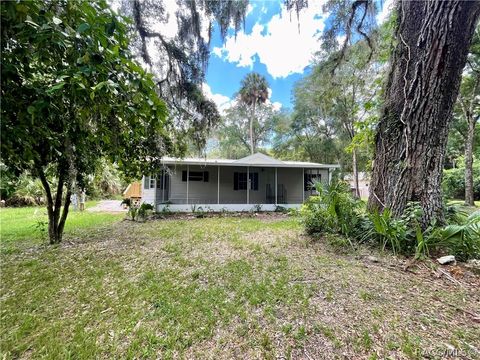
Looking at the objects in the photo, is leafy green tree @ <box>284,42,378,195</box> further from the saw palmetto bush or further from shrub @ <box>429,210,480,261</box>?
shrub @ <box>429,210,480,261</box>

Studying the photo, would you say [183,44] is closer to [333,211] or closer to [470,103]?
[333,211]

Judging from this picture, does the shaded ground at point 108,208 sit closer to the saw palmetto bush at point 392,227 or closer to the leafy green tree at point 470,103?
the saw palmetto bush at point 392,227

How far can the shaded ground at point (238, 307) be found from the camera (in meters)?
1.98

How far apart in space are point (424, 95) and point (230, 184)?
397 inches

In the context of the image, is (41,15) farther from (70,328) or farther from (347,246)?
(347,246)

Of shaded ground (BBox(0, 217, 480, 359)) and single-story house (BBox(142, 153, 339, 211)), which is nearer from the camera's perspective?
shaded ground (BBox(0, 217, 480, 359))

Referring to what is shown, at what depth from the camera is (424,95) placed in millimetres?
3855

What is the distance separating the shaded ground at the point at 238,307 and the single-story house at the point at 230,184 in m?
7.30

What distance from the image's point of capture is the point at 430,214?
380cm

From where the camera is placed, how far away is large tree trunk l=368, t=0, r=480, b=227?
12.1 feet

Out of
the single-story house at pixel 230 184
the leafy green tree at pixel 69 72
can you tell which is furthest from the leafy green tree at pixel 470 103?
the leafy green tree at pixel 69 72

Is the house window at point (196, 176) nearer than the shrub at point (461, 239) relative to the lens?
No

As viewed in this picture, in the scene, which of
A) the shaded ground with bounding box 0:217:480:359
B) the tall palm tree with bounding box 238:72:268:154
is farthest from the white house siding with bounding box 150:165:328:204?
the tall palm tree with bounding box 238:72:268:154

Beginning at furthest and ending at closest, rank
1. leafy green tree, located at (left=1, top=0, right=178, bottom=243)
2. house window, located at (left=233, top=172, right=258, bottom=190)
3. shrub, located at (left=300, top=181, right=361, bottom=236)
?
house window, located at (left=233, top=172, right=258, bottom=190)
shrub, located at (left=300, top=181, right=361, bottom=236)
leafy green tree, located at (left=1, top=0, right=178, bottom=243)
